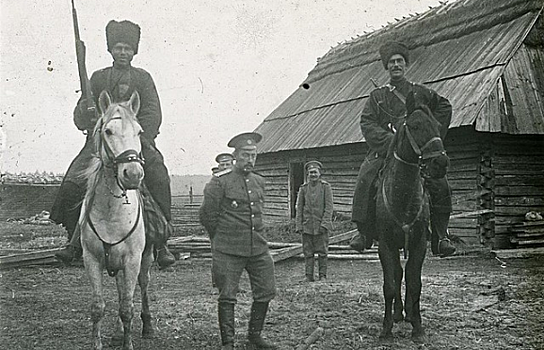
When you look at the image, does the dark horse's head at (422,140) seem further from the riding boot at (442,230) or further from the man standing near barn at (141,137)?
the man standing near barn at (141,137)

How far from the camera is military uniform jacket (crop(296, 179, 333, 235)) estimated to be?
904 centimetres

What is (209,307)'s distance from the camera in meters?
7.04

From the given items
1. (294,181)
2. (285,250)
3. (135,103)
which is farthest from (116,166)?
(294,181)

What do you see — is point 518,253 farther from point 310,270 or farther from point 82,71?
point 82,71

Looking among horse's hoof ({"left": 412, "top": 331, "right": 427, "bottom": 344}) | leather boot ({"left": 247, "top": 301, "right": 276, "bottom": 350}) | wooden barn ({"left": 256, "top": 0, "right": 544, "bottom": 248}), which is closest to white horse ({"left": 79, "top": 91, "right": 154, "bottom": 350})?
leather boot ({"left": 247, "top": 301, "right": 276, "bottom": 350})

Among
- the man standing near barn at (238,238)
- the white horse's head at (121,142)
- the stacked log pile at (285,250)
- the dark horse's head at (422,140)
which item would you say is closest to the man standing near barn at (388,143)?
the dark horse's head at (422,140)

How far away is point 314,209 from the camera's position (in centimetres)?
910

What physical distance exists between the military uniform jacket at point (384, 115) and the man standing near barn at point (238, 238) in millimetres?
1442

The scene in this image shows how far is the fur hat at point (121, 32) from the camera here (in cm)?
544

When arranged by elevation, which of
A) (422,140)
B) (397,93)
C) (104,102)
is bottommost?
(422,140)

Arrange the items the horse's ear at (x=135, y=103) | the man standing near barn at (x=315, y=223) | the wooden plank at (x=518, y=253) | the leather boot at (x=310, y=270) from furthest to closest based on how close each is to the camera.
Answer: the wooden plank at (x=518, y=253) → the man standing near barn at (x=315, y=223) → the leather boot at (x=310, y=270) → the horse's ear at (x=135, y=103)

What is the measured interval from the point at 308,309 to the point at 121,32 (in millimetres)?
3898

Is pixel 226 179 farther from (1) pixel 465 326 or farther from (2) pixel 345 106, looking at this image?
(2) pixel 345 106

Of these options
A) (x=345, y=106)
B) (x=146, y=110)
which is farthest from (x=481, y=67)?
(x=146, y=110)
